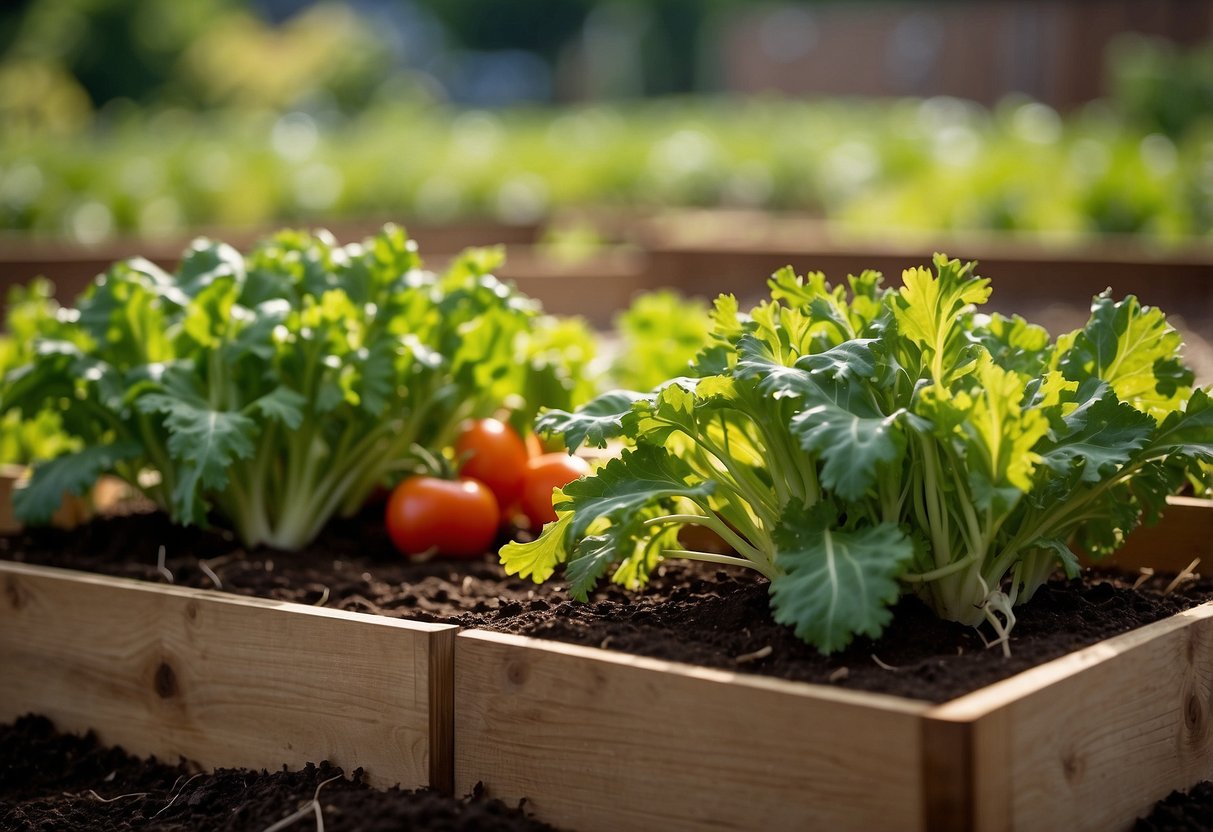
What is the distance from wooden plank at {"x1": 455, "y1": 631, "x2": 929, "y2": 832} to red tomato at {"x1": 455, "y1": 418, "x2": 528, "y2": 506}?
104 cm

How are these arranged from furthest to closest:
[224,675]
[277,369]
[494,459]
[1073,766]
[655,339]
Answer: [655,339] < [494,459] < [277,369] < [224,675] < [1073,766]

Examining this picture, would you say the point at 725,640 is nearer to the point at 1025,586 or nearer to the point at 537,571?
the point at 537,571

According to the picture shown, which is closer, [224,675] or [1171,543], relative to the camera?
[224,675]

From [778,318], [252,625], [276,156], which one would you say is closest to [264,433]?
[252,625]

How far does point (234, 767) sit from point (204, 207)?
7275mm

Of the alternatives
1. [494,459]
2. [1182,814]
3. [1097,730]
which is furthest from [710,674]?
[494,459]

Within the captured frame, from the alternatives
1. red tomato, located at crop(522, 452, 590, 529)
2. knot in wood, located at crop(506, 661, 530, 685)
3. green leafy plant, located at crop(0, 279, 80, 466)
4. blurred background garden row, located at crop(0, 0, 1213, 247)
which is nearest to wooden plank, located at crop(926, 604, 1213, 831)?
knot in wood, located at crop(506, 661, 530, 685)

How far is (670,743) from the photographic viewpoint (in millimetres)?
2256

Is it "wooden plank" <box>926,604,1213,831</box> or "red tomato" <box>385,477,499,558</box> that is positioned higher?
"red tomato" <box>385,477,499,558</box>

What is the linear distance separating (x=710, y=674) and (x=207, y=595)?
1.22 m

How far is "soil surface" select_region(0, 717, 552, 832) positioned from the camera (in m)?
2.35

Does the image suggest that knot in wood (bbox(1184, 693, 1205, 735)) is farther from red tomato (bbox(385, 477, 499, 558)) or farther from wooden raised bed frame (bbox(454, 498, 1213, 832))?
red tomato (bbox(385, 477, 499, 558))

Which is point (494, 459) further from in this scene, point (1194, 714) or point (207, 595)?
point (1194, 714)

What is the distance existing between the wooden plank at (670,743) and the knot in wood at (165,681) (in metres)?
0.77
